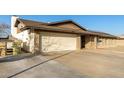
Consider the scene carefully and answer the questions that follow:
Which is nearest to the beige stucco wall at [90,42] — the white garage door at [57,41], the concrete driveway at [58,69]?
the white garage door at [57,41]

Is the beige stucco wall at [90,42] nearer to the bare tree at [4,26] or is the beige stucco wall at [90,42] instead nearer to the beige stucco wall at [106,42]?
the beige stucco wall at [106,42]

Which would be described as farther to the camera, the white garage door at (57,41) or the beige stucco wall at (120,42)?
the beige stucco wall at (120,42)

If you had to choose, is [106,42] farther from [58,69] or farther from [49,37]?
[58,69]

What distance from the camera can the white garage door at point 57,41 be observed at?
14.4 metres

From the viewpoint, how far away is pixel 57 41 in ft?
51.4

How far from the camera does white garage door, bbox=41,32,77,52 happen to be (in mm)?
14398

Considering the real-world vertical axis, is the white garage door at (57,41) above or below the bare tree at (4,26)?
below

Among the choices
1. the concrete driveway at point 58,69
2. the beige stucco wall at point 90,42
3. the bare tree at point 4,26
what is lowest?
the concrete driveway at point 58,69

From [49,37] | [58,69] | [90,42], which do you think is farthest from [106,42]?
[58,69]

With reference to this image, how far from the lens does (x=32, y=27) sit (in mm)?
13109

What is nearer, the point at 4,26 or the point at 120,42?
the point at 4,26

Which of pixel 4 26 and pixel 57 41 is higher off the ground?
pixel 4 26

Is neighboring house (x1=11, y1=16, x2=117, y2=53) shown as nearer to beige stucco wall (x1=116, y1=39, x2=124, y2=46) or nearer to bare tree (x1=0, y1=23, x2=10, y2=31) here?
bare tree (x1=0, y1=23, x2=10, y2=31)
